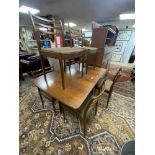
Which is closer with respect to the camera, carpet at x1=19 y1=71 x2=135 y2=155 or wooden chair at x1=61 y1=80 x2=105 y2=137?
wooden chair at x1=61 y1=80 x2=105 y2=137

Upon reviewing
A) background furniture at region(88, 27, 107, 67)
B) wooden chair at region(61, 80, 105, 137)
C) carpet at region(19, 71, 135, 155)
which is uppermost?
background furniture at region(88, 27, 107, 67)

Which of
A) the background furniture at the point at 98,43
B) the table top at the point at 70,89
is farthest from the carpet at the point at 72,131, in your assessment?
the background furniture at the point at 98,43

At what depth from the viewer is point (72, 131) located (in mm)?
1343

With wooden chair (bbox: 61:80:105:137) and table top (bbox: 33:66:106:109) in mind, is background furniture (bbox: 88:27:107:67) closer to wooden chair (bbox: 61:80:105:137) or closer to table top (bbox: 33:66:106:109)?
table top (bbox: 33:66:106:109)

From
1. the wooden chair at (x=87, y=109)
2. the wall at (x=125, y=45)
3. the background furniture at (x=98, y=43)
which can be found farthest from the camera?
the wall at (x=125, y=45)

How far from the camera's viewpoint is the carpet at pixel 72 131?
114 centimetres

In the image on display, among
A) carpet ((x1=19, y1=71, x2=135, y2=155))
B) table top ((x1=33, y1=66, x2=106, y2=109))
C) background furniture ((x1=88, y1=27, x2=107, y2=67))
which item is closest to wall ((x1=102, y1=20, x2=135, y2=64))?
background furniture ((x1=88, y1=27, x2=107, y2=67))

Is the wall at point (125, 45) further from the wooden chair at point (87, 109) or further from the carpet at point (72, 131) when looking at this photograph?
the wooden chair at point (87, 109)

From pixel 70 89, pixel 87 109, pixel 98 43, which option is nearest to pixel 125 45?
pixel 98 43

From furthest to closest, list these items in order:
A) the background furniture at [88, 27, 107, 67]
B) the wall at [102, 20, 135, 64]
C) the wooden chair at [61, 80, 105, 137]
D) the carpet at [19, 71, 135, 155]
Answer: the wall at [102, 20, 135, 64], the background furniture at [88, 27, 107, 67], the carpet at [19, 71, 135, 155], the wooden chair at [61, 80, 105, 137]

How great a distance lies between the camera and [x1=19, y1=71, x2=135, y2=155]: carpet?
114cm
